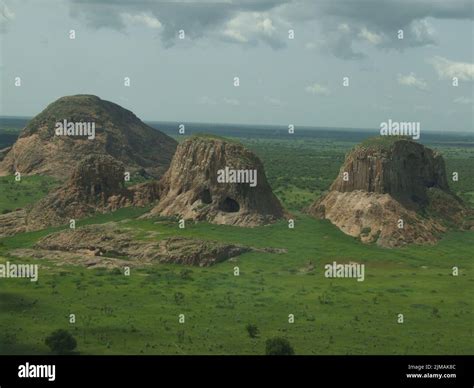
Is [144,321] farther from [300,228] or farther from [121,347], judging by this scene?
[300,228]

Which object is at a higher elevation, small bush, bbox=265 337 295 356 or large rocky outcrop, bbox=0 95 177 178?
large rocky outcrop, bbox=0 95 177 178

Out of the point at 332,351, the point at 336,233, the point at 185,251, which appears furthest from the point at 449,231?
the point at 332,351

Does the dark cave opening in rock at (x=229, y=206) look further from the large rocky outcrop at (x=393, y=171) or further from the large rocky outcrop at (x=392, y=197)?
the large rocky outcrop at (x=393, y=171)

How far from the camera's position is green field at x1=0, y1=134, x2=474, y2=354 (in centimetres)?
3662

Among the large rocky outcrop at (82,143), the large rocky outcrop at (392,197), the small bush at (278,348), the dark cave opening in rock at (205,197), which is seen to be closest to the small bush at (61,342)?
the small bush at (278,348)

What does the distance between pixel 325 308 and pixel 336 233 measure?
2041 centimetres

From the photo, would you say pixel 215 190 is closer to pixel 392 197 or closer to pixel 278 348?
pixel 392 197

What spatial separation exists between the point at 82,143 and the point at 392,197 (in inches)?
2409

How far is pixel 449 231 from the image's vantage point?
219 ft

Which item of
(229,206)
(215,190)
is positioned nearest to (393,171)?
(229,206)

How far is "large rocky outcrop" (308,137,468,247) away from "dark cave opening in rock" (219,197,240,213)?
10099 millimetres

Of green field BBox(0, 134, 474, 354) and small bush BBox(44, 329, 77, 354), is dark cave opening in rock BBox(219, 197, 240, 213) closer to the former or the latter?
green field BBox(0, 134, 474, 354)

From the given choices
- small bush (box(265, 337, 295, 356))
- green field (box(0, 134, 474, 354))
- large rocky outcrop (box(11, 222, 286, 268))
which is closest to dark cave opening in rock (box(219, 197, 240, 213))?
green field (box(0, 134, 474, 354))

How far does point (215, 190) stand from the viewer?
215 feet
